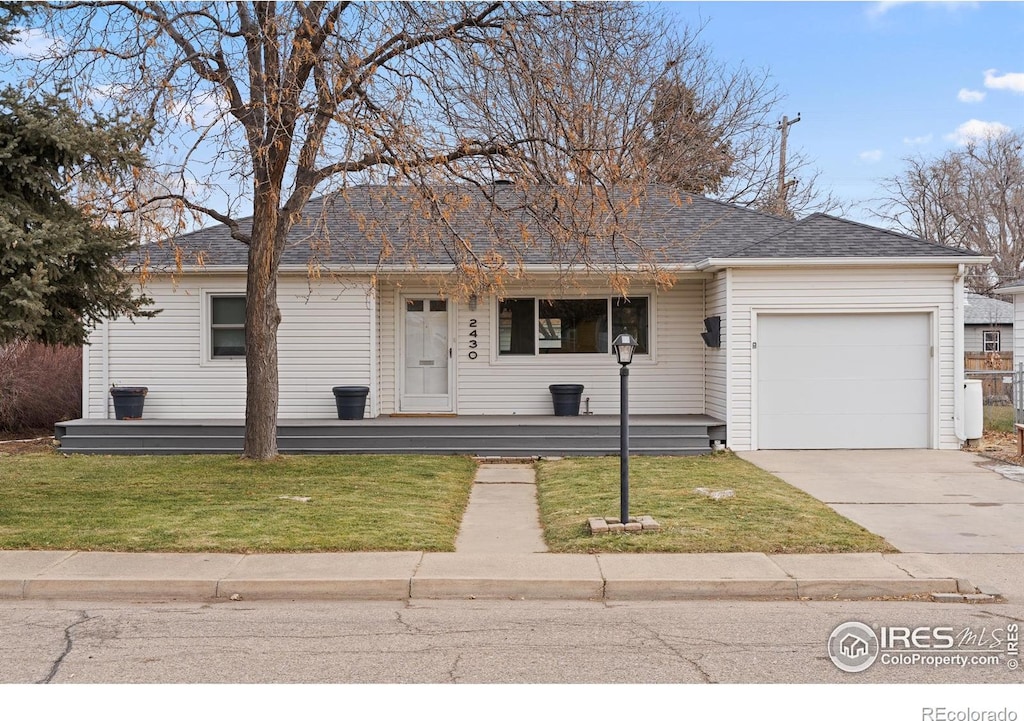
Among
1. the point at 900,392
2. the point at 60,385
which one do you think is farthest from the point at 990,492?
the point at 60,385

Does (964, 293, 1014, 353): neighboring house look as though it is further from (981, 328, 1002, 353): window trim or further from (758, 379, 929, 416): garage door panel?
(758, 379, 929, 416): garage door panel

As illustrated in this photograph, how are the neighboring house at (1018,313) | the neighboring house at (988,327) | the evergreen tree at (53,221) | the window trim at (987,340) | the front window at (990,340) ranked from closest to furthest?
the evergreen tree at (53,221) < the neighboring house at (1018,313) < the neighboring house at (988,327) < the window trim at (987,340) < the front window at (990,340)

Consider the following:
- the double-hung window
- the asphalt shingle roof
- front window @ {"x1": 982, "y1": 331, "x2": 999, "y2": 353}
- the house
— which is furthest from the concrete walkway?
front window @ {"x1": 982, "y1": 331, "x2": 999, "y2": 353}

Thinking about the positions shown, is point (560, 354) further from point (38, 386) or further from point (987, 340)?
point (987, 340)

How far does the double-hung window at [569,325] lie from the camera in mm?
16859

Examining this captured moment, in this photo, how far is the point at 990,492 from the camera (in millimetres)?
11109

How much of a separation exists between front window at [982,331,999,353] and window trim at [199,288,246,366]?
111 feet

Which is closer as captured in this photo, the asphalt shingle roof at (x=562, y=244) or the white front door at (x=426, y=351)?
the asphalt shingle roof at (x=562, y=244)

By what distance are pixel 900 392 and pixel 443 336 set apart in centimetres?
799

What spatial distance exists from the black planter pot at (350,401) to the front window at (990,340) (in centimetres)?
3257

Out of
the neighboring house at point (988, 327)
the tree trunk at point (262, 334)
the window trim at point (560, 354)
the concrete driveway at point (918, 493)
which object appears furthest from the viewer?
the neighboring house at point (988, 327)

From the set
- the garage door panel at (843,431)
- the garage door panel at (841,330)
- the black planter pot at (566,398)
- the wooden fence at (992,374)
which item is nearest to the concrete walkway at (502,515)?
the black planter pot at (566,398)

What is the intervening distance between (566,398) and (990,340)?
30.2 meters

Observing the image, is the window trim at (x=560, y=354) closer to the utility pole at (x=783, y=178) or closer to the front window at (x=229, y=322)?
the front window at (x=229, y=322)
